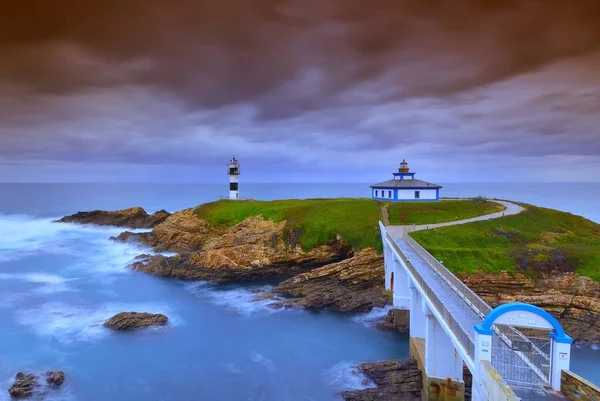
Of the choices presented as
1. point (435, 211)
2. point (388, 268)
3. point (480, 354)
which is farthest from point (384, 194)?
point (480, 354)

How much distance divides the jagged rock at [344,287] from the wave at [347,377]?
764cm

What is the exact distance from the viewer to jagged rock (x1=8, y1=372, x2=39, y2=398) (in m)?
18.5

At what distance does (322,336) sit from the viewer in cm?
2606

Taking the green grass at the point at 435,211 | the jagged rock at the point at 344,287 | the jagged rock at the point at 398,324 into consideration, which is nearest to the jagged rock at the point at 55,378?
the jagged rock at the point at 344,287

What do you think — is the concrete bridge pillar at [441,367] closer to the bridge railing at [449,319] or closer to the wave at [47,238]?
the bridge railing at [449,319]

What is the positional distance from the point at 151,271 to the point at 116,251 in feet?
44.6

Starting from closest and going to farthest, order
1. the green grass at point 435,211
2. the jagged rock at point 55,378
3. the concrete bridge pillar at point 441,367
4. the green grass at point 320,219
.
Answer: the concrete bridge pillar at point 441,367, the jagged rock at point 55,378, the green grass at point 320,219, the green grass at point 435,211

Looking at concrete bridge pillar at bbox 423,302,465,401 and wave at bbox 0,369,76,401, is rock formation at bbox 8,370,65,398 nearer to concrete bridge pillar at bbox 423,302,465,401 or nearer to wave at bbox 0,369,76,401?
wave at bbox 0,369,76,401

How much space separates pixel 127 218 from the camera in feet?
232

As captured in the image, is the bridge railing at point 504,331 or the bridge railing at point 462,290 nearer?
the bridge railing at point 504,331

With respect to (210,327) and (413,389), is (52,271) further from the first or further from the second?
(413,389)

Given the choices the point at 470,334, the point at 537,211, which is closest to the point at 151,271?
the point at 470,334

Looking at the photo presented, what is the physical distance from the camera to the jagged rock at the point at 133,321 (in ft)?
88.1

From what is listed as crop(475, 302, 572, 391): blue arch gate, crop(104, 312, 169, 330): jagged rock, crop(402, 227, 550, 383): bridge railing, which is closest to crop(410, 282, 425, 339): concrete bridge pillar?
crop(402, 227, 550, 383): bridge railing
